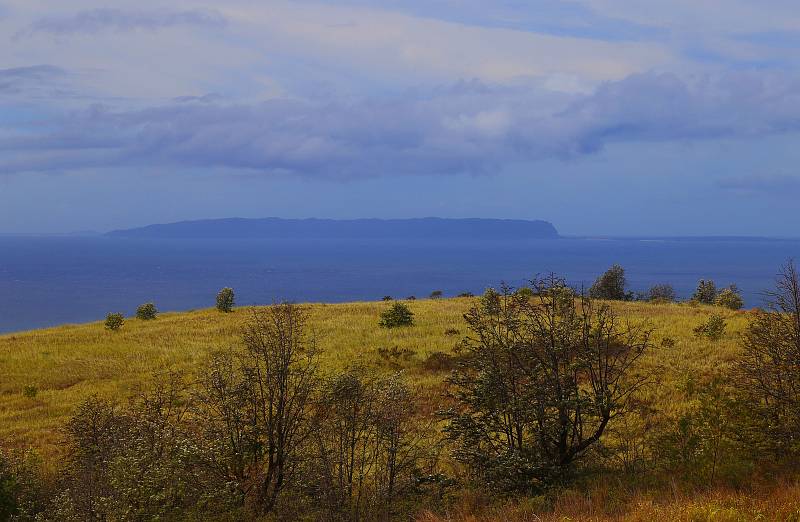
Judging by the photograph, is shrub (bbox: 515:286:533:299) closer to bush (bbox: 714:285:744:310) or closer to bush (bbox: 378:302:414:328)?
bush (bbox: 378:302:414:328)

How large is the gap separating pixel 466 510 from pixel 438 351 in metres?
17.9

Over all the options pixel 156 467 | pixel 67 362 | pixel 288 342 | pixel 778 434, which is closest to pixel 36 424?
pixel 67 362

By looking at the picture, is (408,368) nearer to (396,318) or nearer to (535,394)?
(396,318)

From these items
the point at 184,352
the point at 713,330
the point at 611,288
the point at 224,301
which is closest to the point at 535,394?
the point at 713,330

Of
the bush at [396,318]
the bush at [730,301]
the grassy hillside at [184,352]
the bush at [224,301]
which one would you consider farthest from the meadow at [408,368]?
the bush at [730,301]

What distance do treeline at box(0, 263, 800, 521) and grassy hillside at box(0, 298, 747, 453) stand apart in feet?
21.1

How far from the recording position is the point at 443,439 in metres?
14.9

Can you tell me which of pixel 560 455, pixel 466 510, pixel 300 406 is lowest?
pixel 466 510

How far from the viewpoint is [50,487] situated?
17688mm

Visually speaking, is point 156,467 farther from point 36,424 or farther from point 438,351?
point 438,351

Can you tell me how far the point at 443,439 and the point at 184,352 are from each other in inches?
903

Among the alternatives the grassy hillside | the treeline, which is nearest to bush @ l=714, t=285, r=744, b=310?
the grassy hillside

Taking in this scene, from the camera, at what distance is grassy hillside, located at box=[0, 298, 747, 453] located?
82.8 ft

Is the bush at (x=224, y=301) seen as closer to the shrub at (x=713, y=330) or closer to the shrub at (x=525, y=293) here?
the shrub at (x=525, y=293)
